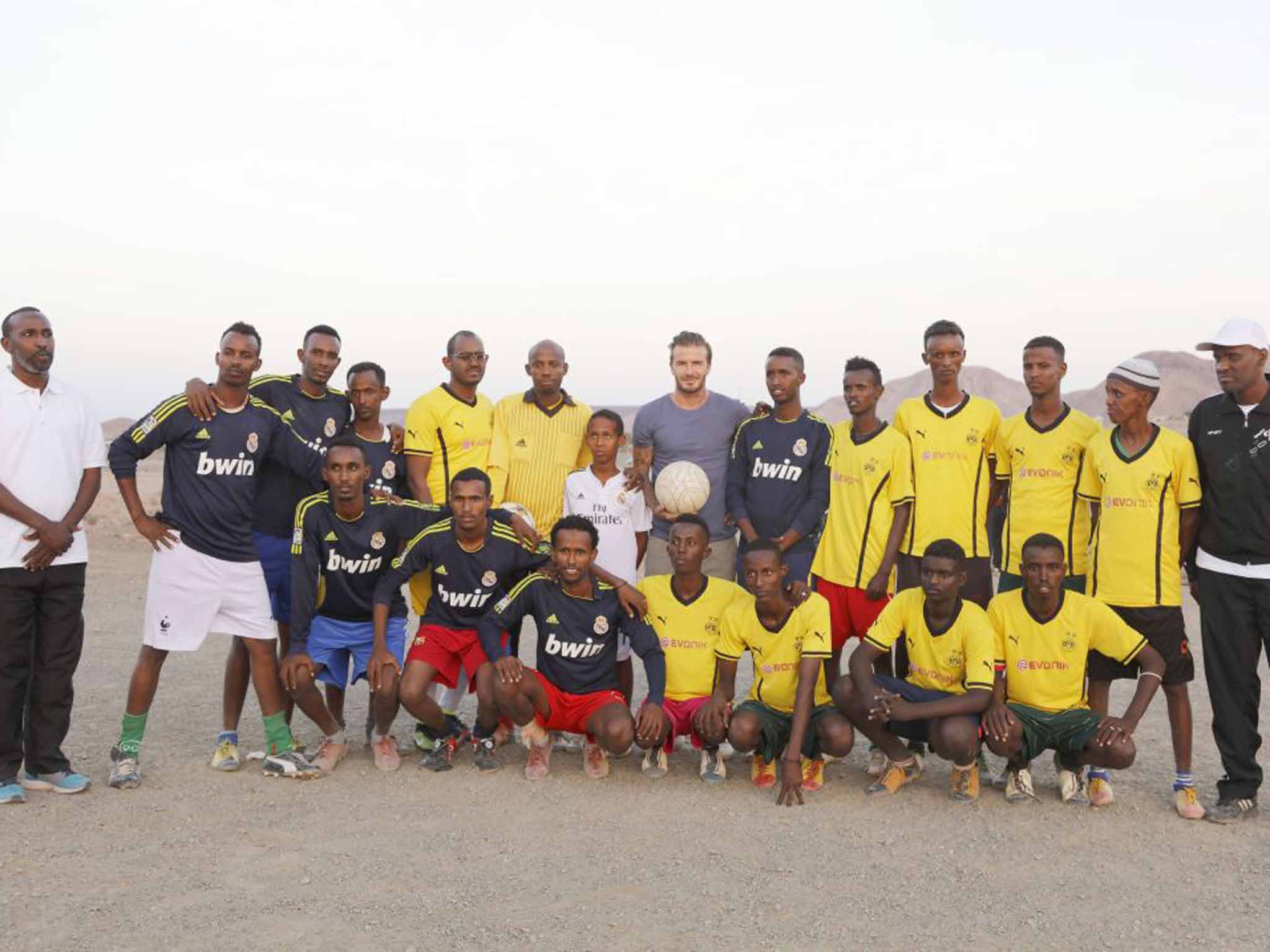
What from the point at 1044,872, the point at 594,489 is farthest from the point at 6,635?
the point at 1044,872

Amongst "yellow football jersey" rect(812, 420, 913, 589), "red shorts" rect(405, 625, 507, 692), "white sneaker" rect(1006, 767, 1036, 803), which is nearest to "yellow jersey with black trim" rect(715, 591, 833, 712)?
"yellow football jersey" rect(812, 420, 913, 589)

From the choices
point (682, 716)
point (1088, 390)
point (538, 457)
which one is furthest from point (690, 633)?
point (1088, 390)

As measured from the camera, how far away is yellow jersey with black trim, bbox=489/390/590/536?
23.3 ft

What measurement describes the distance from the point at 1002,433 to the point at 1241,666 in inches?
71.7

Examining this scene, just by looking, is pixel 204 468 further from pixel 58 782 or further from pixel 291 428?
pixel 58 782

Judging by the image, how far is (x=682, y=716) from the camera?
6324 mm

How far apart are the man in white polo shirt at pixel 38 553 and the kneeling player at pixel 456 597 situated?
66.7 inches

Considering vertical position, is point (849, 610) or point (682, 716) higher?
point (849, 610)

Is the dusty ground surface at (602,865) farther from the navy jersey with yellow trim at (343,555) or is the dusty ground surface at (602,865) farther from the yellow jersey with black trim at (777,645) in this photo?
the navy jersey with yellow trim at (343,555)

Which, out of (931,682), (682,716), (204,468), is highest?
(204,468)

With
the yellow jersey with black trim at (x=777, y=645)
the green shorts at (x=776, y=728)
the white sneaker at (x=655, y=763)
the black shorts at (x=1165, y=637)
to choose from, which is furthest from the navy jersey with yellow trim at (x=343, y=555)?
the black shorts at (x=1165, y=637)

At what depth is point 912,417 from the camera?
22.2 feet

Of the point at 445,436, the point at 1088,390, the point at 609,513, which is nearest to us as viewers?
the point at 609,513

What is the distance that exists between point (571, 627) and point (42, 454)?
120 inches
